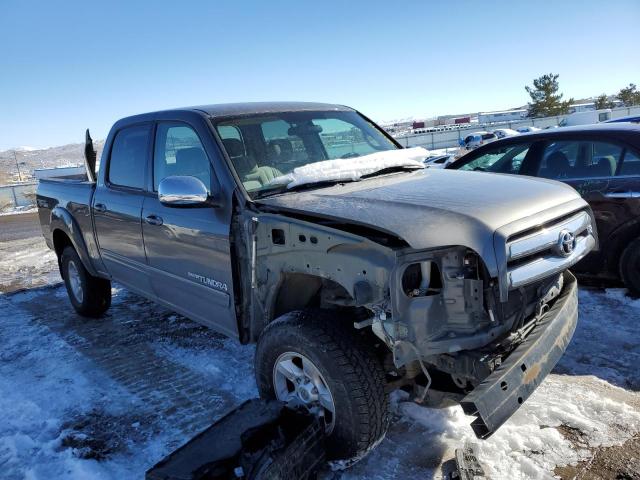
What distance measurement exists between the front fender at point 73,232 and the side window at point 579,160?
4.93 m

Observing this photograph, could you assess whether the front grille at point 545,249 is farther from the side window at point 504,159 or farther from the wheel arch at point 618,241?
the side window at point 504,159

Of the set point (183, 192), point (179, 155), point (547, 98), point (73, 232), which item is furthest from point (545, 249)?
point (547, 98)

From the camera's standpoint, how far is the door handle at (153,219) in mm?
3887

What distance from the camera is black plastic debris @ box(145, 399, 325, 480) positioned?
2.39 metres

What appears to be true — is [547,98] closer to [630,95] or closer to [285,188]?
[630,95]

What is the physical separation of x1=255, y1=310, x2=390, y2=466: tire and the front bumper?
541 millimetres

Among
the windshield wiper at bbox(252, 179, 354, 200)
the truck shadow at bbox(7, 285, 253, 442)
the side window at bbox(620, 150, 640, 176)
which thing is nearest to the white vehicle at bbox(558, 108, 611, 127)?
the side window at bbox(620, 150, 640, 176)

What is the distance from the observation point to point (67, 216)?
5461 mm

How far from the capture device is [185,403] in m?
3.70

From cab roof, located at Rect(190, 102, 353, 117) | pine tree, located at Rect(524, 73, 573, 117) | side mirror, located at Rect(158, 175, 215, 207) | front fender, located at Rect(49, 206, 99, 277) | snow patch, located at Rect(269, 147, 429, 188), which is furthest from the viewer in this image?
pine tree, located at Rect(524, 73, 573, 117)

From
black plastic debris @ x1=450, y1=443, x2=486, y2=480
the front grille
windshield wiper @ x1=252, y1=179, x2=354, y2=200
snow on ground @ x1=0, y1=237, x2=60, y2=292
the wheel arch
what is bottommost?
snow on ground @ x1=0, y1=237, x2=60, y2=292

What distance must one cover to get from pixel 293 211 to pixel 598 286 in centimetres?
396

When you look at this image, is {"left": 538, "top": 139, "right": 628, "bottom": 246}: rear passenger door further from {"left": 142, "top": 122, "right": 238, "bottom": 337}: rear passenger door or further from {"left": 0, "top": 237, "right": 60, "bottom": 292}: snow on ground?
{"left": 0, "top": 237, "right": 60, "bottom": 292}: snow on ground

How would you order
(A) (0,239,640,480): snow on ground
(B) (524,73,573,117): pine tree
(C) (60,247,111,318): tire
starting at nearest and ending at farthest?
(A) (0,239,640,480): snow on ground
(C) (60,247,111,318): tire
(B) (524,73,573,117): pine tree
